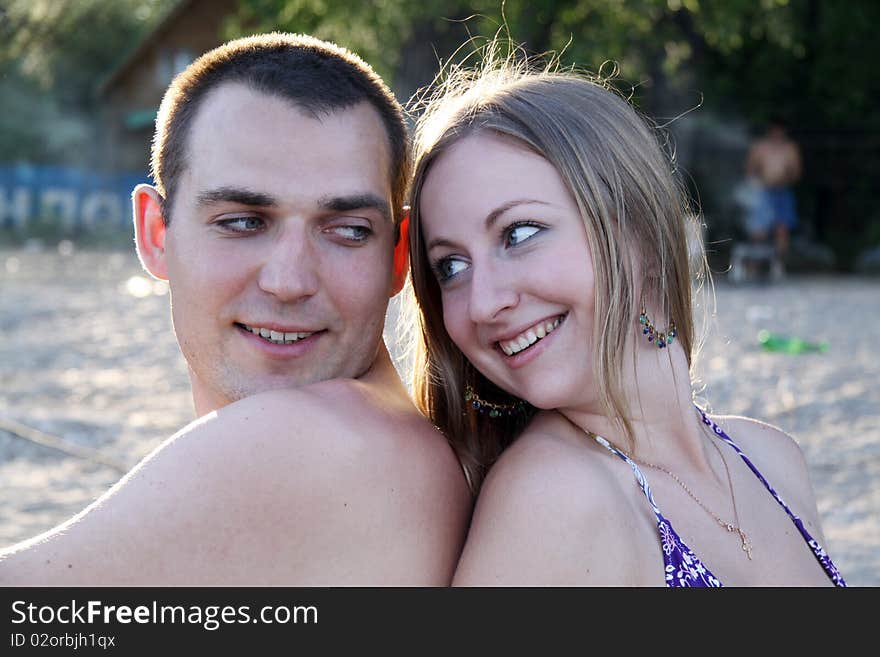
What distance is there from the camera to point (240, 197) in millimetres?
2357

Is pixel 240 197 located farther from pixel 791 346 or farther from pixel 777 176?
pixel 777 176

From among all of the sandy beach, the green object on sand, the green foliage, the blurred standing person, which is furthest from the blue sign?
the green object on sand

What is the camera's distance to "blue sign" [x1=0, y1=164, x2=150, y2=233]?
25.6 m

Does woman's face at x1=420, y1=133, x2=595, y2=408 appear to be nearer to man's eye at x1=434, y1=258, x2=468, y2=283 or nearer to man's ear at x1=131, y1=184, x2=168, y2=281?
man's eye at x1=434, y1=258, x2=468, y2=283

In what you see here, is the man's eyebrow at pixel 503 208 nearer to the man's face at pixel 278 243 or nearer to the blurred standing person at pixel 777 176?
the man's face at pixel 278 243

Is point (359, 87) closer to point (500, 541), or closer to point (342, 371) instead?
point (342, 371)

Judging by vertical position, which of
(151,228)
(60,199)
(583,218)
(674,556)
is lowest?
(674,556)

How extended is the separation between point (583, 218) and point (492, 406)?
0.55 meters

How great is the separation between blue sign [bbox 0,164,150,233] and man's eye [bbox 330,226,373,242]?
23971 millimetres

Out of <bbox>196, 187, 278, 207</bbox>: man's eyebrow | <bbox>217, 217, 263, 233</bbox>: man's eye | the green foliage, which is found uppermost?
the green foliage

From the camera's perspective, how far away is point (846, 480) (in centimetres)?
661

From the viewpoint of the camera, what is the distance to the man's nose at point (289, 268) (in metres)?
2.36

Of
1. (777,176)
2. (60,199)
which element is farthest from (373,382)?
(60,199)
